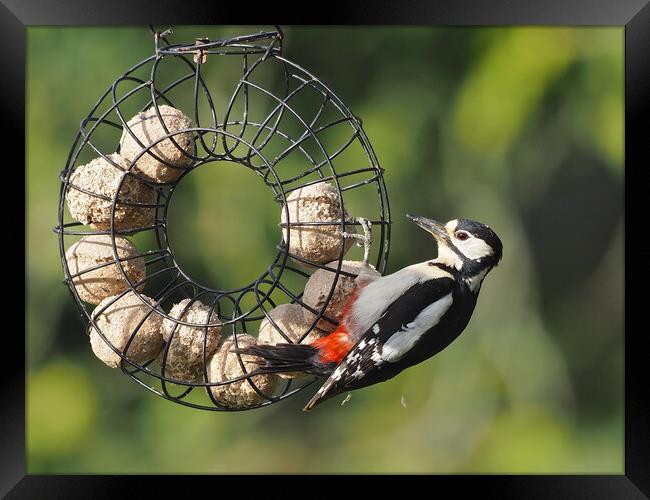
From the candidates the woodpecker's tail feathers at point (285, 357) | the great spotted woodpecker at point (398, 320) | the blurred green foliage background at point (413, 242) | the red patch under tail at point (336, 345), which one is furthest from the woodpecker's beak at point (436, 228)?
the blurred green foliage background at point (413, 242)

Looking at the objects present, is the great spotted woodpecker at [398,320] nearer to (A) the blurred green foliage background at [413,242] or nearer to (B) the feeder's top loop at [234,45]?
(B) the feeder's top loop at [234,45]

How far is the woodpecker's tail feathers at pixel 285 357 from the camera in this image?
1.64 meters

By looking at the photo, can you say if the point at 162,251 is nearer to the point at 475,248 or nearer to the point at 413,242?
the point at 475,248

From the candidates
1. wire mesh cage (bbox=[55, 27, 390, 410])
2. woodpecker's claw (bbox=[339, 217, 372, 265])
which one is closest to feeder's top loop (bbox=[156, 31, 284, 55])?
wire mesh cage (bbox=[55, 27, 390, 410])

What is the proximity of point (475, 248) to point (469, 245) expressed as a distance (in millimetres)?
15

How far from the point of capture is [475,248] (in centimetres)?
179

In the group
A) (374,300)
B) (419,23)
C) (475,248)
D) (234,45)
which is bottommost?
(374,300)

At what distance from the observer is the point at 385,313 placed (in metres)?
1.75

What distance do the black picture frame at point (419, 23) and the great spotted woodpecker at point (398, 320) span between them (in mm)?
594

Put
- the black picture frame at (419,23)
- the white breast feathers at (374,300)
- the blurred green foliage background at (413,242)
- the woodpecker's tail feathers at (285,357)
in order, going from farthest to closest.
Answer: the blurred green foliage background at (413,242)
the black picture frame at (419,23)
the white breast feathers at (374,300)
the woodpecker's tail feathers at (285,357)

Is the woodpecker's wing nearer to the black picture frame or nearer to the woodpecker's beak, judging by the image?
the woodpecker's beak

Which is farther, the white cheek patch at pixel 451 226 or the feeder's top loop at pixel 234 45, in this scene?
the white cheek patch at pixel 451 226

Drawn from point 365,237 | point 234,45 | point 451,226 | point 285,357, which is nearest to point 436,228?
point 451,226

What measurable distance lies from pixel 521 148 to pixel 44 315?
2146mm
